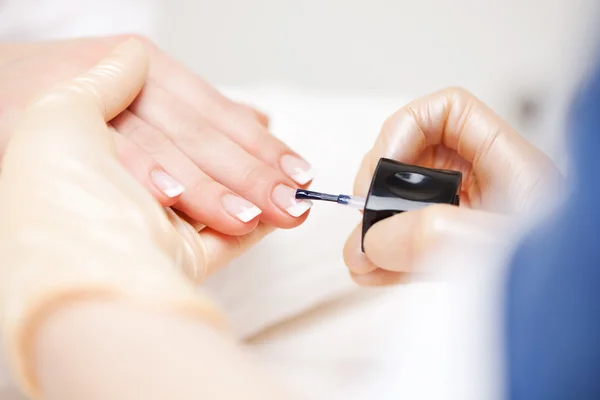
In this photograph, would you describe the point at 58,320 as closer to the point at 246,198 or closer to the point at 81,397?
the point at 81,397

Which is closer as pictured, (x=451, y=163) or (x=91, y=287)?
(x=91, y=287)

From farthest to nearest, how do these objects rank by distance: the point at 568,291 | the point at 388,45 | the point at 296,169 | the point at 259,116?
the point at 388,45 → the point at 259,116 → the point at 296,169 → the point at 568,291

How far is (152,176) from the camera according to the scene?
2.03ft

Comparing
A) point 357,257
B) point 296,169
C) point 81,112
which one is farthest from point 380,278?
point 81,112

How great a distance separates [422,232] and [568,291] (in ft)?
0.66

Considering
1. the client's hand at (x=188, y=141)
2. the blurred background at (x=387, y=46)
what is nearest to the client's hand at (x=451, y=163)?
the client's hand at (x=188, y=141)

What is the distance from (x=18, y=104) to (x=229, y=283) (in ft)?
1.16

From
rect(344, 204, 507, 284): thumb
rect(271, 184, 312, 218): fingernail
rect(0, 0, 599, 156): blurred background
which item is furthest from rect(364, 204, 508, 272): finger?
rect(0, 0, 599, 156): blurred background

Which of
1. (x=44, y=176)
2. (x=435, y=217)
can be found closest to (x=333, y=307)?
(x=435, y=217)

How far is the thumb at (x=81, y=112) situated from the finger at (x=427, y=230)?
0.26m

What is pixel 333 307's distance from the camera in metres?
0.82

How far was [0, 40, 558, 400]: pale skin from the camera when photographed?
0.36 m

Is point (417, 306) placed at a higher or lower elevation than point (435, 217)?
lower

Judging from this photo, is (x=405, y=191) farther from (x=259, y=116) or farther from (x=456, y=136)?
(x=259, y=116)
